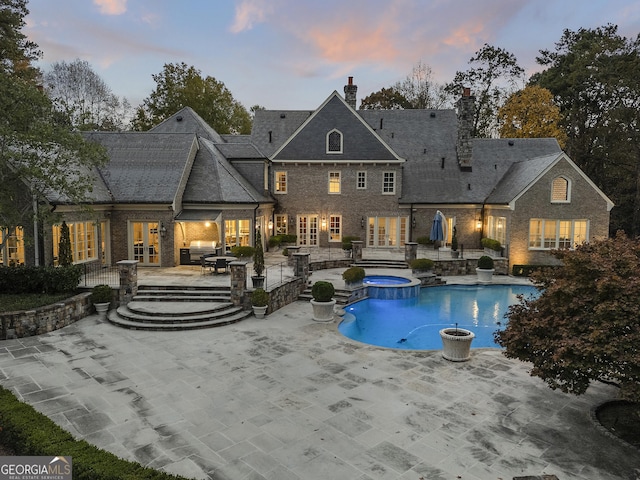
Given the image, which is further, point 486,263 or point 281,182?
point 281,182

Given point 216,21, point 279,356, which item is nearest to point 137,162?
point 216,21

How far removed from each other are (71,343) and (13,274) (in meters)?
4.81

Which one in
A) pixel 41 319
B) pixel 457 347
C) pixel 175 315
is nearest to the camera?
pixel 457 347

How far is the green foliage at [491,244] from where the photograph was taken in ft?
83.4

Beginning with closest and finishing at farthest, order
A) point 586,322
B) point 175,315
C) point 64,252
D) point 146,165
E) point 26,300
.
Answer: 1. point 586,322
2. point 26,300
3. point 175,315
4. point 64,252
5. point 146,165

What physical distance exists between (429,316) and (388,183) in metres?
14.5

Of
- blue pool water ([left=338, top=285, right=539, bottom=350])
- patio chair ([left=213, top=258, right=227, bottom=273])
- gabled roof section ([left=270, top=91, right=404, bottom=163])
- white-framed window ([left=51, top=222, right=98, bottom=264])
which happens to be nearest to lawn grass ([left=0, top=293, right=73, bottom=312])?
white-framed window ([left=51, top=222, right=98, bottom=264])

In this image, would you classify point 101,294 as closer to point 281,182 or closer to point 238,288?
point 238,288

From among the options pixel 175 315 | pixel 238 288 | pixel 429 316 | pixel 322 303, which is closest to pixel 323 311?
pixel 322 303

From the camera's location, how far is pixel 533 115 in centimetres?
3791

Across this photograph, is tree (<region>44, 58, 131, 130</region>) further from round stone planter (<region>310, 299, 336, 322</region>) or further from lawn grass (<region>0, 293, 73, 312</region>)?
round stone planter (<region>310, 299, 336, 322</region>)

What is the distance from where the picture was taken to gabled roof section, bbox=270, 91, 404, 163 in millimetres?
29328

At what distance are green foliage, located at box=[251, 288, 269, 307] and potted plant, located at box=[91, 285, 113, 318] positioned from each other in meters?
5.55

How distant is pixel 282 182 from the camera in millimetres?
30391
